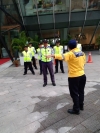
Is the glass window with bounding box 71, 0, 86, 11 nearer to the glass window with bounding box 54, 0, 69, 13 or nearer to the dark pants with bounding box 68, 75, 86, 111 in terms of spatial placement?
the glass window with bounding box 54, 0, 69, 13

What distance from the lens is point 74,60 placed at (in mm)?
3516

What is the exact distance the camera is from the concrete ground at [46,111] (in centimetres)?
336

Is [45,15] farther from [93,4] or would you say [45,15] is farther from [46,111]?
[46,111]

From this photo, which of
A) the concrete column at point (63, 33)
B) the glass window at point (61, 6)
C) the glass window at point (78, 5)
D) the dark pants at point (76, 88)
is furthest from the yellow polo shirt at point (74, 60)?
the concrete column at point (63, 33)

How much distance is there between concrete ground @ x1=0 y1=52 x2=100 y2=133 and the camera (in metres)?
3.36

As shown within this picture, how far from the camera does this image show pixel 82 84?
3787 mm

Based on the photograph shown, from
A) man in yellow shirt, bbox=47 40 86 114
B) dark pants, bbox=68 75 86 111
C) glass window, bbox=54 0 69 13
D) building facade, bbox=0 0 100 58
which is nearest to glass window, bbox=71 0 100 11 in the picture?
building facade, bbox=0 0 100 58

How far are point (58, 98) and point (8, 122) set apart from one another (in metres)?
1.77

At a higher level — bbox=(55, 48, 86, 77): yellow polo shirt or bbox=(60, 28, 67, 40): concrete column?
bbox=(60, 28, 67, 40): concrete column

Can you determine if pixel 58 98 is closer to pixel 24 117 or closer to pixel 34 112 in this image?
pixel 34 112

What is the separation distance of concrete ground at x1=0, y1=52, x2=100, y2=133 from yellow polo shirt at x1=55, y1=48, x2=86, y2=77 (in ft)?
3.58

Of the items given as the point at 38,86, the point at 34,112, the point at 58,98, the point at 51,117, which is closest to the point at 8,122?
the point at 34,112

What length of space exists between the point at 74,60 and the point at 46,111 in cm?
163

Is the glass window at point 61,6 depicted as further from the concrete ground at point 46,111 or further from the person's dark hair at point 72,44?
the person's dark hair at point 72,44
